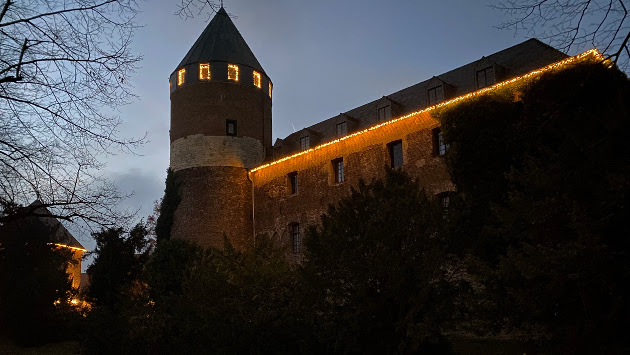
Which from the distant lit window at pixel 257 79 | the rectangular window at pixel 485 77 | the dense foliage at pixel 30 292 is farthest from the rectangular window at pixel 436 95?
the dense foliage at pixel 30 292

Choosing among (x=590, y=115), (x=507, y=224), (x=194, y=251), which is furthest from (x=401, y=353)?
(x=194, y=251)

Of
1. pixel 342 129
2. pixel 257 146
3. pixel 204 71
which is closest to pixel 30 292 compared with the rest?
pixel 257 146

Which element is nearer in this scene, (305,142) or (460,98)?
(460,98)

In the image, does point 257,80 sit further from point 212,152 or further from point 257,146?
point 212,152

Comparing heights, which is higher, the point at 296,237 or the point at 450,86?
the point at 450,86

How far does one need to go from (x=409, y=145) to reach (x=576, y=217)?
1202 centimetres

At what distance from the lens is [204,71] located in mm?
29891

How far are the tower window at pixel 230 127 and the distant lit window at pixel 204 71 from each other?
2.45m

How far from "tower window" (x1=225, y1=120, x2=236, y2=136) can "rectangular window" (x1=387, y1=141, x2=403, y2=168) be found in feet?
31.5

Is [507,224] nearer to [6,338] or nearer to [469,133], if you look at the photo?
[469,133]

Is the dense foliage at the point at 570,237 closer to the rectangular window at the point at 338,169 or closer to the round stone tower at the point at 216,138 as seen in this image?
the rectangular window at the point at 338,169

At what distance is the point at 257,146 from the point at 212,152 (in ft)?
8.30

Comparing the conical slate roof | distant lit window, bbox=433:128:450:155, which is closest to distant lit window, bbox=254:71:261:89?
the conical slate roof

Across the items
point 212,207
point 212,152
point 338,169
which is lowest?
point 212,207
